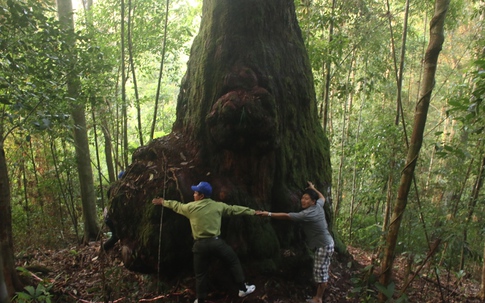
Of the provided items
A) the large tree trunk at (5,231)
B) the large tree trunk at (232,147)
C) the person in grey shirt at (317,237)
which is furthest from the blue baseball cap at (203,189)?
the large tree trunk at (5,231)

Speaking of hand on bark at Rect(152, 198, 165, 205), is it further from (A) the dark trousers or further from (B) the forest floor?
(B) the forest floor

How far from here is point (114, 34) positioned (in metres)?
9.99

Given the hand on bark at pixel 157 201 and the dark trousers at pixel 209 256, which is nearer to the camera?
the dark trousers at pixel 209 256

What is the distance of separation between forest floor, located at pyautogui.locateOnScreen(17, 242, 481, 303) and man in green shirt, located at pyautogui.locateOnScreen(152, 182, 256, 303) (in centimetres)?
40

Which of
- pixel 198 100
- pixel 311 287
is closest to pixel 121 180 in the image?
pixel 198 100

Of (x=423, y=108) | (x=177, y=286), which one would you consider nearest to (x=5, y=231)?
(x=177, y=286)

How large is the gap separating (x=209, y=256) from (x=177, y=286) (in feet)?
3.15

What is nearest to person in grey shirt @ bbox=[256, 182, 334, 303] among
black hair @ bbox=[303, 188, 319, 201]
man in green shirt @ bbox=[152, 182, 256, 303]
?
black hair @ bbox=[303, 188, 319, 201]

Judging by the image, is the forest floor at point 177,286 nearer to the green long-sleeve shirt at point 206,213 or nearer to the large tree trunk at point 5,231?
the large tree trunk at point 5,231

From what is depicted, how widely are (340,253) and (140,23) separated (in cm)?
829

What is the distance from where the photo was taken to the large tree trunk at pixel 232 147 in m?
5.05

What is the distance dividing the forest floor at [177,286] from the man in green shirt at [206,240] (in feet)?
1.32

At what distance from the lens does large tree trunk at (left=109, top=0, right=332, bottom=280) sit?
5055 mm

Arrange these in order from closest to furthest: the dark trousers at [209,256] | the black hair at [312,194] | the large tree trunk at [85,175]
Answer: the dark trousers at [209,256] < the black hair at [312,194] < the large tree trunk at [85,175]
